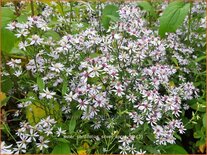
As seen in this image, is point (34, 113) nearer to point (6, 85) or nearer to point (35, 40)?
point (6, 85)

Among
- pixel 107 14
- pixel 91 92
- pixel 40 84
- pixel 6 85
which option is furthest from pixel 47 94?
pixel 107 14

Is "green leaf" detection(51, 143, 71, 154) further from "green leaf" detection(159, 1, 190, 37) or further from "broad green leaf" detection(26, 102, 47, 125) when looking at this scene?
"green leaf" detection(159, 1, 190, 37)

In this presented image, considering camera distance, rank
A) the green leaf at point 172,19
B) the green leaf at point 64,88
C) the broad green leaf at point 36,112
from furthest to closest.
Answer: the green leaf at point 172,19
the broad green leaf at point 36,112
the green leaf at point 64,88

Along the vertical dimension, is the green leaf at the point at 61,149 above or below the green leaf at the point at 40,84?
below

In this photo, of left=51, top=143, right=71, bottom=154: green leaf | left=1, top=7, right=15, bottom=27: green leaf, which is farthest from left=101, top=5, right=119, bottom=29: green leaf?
left=51, top=143, right=71, bottom=154: green leaf

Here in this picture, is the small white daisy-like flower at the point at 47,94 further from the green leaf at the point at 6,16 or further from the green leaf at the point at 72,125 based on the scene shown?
the green leaf at the point at 6,16

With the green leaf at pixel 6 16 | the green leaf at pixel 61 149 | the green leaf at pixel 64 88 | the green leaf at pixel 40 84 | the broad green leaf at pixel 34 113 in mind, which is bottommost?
the green leaf at pixel 61 149

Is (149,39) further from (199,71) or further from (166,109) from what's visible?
(199,71)

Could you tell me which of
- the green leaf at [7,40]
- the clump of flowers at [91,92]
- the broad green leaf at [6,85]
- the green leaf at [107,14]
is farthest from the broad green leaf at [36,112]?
the green leaf at [107,14]
